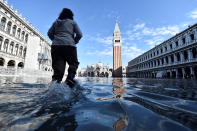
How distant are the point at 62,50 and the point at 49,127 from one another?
1.61m

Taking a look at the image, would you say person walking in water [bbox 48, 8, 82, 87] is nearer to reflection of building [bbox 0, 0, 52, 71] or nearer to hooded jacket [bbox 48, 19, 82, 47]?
hooded jacket [bbox 48, 19, 82, 47]

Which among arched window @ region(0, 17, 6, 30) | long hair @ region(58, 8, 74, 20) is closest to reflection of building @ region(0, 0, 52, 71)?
arched window @ region(0, 17, 6, 30)

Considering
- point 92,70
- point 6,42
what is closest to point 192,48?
point 6,42

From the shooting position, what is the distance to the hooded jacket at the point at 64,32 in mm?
1968

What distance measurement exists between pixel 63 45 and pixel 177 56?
28.4 metres

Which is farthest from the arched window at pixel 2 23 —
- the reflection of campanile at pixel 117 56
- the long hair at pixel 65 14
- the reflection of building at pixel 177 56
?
the reflection of campanile at pixel 117 56

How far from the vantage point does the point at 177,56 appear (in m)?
22.8

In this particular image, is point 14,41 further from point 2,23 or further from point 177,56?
point 177,56

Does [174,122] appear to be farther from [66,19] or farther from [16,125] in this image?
[66,19]

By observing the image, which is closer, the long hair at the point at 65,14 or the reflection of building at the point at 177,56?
the long hair at the point at 65,14

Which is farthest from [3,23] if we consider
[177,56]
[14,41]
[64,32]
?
[177,56]

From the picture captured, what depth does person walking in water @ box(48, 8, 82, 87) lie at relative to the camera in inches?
77.6

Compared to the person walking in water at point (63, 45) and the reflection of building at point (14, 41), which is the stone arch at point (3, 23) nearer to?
the reflection of building at point (14, 41)

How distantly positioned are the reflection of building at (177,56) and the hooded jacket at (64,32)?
936 inches
